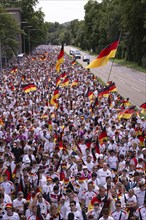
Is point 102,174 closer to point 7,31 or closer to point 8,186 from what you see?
point 8,186

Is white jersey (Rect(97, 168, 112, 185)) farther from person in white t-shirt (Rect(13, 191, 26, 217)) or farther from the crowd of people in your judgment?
person in white t-shirt (Rect(13, 191, 26, 217))

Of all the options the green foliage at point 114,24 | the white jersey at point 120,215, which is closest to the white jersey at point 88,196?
the white jersey at point 120,215

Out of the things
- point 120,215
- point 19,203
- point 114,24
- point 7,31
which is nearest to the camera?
point 120,215

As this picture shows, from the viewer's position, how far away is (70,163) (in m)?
11.2

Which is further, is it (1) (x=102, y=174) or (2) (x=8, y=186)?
(1) (x=102, y=174)

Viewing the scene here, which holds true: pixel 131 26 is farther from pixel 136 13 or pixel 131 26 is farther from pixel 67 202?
pixel 67 202

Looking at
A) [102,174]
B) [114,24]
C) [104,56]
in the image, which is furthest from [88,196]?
[114,24]

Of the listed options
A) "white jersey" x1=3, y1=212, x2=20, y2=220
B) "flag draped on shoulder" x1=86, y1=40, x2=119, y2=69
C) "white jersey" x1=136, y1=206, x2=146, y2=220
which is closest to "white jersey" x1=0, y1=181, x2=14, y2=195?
"white jersey" x1=3, y1=212, x2=20, y2=220

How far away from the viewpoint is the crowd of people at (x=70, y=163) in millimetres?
8594

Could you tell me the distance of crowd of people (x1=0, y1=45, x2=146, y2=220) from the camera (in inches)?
338

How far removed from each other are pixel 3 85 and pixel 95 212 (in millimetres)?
21844

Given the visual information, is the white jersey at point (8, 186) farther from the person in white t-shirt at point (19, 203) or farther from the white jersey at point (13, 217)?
the white jersey at point (13, 217)

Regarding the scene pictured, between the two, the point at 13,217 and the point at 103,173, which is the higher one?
the point at 103,173

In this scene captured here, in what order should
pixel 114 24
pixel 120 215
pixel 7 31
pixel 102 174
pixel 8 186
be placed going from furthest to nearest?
1. pixel 114 24
2. pixel 7 31
3. pixel 102 174
4. pixel 8 186
5. pixel 120 215
